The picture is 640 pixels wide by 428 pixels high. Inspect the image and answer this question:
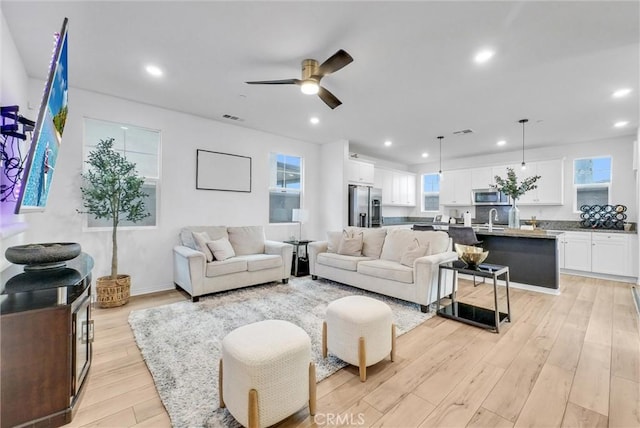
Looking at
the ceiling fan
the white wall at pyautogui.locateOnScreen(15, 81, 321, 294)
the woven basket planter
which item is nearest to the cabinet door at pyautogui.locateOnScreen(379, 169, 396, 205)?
the white wall at pyautogui.locateOnScreen(15, 81, 321, 294)

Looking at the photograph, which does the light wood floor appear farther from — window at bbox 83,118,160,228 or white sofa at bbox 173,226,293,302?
window at bbox 83,118,160,228

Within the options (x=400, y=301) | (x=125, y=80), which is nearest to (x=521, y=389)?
(x=400, y=301)

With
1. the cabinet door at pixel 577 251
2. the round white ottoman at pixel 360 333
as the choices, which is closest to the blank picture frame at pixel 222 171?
the round white ottoman at pixel 360 333

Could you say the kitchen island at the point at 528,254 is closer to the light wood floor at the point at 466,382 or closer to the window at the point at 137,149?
the light wood floor at the point at 466,382

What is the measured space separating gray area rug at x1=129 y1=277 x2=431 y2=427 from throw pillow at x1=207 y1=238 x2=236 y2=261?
53 centimetres

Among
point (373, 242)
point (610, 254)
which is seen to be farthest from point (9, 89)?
point (610, 254)

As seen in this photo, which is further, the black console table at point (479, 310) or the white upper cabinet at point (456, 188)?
the white upper cabinet at point (456, 188)

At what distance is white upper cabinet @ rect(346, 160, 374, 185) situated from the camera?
19.6ft

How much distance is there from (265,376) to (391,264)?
2.55m

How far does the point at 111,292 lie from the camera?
335 cm

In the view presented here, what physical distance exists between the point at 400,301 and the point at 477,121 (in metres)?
3.25

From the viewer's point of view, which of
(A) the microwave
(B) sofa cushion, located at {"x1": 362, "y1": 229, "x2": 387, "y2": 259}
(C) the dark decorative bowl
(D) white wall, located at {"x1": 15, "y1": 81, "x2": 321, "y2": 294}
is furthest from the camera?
(A) the microwave

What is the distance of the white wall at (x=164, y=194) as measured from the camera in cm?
340

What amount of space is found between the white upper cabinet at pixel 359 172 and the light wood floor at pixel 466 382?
369 centimetres
